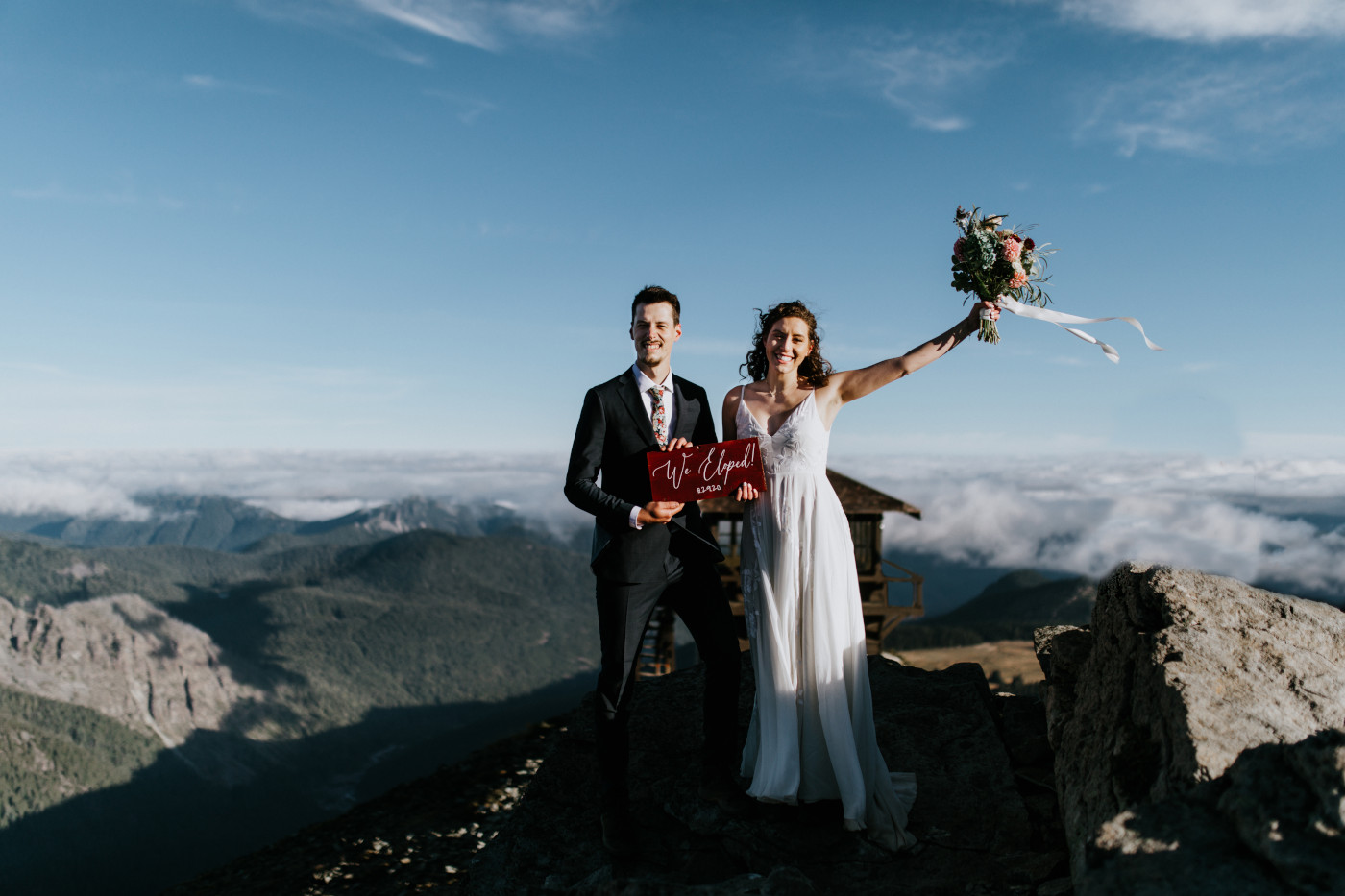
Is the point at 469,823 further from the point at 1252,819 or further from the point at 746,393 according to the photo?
the point at 1252,819

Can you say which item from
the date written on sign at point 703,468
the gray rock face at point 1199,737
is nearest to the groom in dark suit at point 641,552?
the date written on sign at point 703,468

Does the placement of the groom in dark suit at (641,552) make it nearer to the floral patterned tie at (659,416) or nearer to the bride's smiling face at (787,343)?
the floral patterned tie at (659,416)

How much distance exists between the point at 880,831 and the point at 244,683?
21910 cm

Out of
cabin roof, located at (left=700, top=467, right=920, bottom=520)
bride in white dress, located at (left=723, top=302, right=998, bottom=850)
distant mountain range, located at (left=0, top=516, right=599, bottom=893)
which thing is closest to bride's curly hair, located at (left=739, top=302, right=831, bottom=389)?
bride in white dress, located at (left=723, top=302, right=998, bottom=850)

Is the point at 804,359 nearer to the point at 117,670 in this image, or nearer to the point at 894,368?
the point at 894,368

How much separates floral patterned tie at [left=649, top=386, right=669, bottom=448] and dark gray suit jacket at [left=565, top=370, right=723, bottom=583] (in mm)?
59

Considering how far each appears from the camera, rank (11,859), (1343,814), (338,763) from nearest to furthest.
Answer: (1343,814)
(11,859)
(338,763)

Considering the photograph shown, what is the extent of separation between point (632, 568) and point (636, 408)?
41.8 inches

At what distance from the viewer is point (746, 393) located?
18.3ft

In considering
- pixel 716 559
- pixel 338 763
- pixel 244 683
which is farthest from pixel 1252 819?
pixel 244 683

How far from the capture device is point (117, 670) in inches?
6959

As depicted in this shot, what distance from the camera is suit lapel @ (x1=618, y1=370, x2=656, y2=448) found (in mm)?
5219

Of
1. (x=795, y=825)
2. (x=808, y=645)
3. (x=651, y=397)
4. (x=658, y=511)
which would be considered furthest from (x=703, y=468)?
(x=795, y=825)

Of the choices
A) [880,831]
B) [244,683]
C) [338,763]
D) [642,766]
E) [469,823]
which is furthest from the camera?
[244,683]
